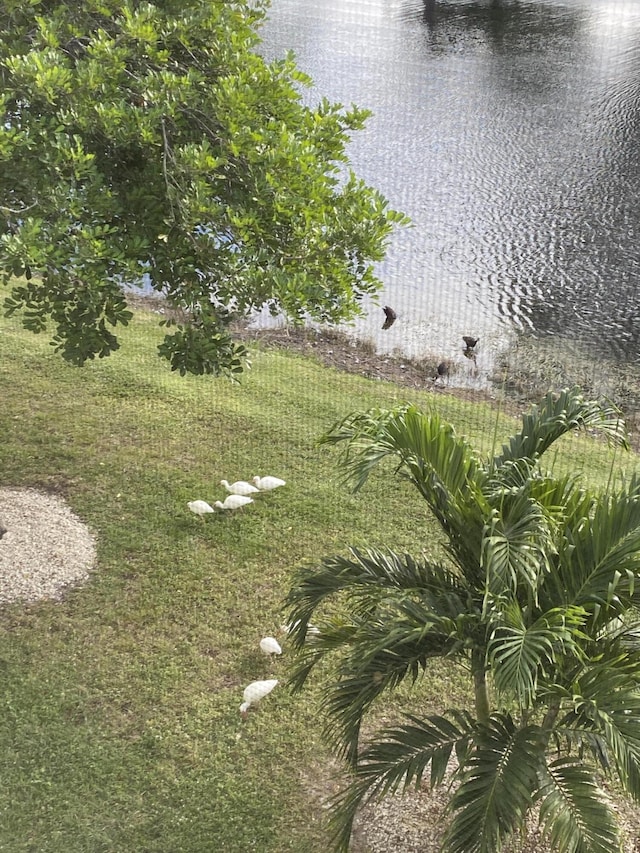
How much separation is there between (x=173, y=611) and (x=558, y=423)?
2.43 metres

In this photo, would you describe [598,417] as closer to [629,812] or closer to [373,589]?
[373,589]

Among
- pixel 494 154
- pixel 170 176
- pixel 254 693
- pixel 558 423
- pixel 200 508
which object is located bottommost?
pixel 254 693

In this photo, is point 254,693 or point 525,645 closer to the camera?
point 525,645

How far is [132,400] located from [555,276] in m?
5.10

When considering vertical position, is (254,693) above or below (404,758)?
below

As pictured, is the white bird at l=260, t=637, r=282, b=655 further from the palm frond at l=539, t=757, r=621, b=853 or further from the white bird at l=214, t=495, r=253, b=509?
the palm frond at l=539, t=757, r=621, b=853

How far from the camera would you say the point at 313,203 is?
358cm

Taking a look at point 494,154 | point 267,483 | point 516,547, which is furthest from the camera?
point 494,154

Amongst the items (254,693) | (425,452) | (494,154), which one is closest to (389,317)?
(494,154)

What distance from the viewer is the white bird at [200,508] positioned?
5.07 meters

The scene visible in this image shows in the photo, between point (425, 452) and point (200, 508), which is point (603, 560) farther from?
point (200, 508)

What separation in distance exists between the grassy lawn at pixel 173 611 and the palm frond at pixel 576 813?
1161 millimetres

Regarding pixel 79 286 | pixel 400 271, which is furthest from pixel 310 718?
pixel 400 271

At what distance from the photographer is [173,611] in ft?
14.0
